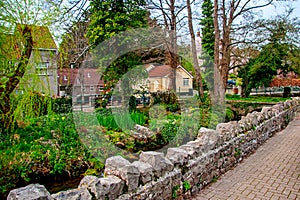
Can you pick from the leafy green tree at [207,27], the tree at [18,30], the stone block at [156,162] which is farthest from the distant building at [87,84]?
the leafy green tree at [207,27]

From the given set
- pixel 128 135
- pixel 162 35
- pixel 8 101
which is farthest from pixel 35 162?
pixel 162 35

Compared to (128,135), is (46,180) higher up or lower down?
lower down

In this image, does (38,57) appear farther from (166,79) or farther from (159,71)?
(166,79)

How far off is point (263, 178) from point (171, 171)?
1.90m

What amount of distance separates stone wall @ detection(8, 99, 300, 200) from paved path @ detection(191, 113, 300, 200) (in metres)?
0.18

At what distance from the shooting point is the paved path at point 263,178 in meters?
3.96

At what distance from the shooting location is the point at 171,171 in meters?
3.61

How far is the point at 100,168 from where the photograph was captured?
5648 millimetres

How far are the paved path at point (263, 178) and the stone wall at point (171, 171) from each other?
18 centimetres

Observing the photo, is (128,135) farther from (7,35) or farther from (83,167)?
(7,35)

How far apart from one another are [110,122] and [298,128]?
636 centimetres

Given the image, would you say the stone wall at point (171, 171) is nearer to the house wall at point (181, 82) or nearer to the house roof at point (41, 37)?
the house roof at point (41, 37)

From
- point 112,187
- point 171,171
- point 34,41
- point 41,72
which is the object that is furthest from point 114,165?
point 34,41

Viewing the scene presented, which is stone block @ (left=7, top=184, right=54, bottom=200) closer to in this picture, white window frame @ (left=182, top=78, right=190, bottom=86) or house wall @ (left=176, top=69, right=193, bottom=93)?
house wall @ (left=176, top=69, right=193, bottom=93)
